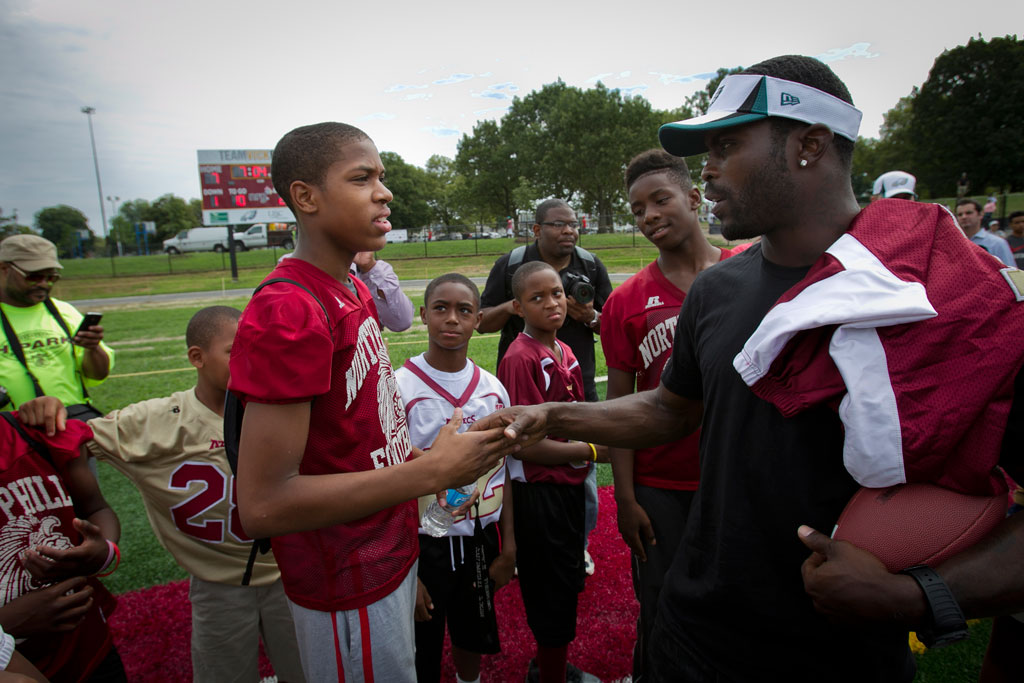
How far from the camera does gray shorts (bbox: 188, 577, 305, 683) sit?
2793 mm

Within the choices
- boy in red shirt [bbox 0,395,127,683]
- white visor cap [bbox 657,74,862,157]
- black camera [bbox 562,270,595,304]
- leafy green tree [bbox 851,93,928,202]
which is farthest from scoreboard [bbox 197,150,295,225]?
leafy green tree [bbox 851,93,928,202]

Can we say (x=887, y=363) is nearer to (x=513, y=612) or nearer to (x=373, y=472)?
(x=373, y=472)

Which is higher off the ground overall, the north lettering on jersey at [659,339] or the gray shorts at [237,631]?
the north lettering on jersey at [659,339]

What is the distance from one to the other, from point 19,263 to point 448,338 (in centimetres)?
336

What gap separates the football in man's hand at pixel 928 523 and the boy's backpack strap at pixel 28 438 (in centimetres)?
306

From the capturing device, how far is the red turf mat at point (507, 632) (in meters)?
3.37

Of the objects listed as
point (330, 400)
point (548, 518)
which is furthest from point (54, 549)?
point (548, 518)

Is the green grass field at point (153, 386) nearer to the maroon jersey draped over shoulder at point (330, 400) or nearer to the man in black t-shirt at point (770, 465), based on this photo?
the man in black t-shirt at point (770, 465)

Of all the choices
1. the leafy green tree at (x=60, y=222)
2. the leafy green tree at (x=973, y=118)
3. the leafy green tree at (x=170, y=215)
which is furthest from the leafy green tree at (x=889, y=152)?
the leafy green tree at (x=60, y=222)

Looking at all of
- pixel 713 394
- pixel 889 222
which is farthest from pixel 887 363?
pixel 713 394

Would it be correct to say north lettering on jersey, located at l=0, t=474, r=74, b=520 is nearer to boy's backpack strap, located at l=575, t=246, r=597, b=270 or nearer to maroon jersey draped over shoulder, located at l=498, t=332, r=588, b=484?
maroon jersey draped over shoulder, located at l=498, t=332, r=588, b=484

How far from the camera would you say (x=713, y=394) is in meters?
1.84

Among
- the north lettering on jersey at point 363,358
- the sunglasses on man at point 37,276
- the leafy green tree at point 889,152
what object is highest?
the leafy green tree at point 889,152

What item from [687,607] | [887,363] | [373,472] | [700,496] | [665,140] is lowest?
[687,607]
